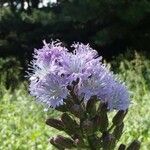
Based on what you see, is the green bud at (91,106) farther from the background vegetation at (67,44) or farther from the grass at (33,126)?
the background vegetation at (67,44)

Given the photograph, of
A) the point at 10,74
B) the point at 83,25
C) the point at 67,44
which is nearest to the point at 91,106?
the point at 10,74

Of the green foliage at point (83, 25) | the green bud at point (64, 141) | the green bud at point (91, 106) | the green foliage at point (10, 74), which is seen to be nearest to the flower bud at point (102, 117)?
the green bud at point (91, 106)

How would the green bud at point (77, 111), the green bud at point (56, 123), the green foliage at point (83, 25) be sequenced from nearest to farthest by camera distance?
the green bud at point (77, 111)
the green bud at point (56, 123)
the green foliage at point (83, 25)

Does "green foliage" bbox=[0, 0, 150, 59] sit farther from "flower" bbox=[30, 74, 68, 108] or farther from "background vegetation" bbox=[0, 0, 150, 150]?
"flower" bbox=[30, 74, 68, 108]

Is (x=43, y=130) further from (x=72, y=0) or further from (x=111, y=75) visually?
(x=72, y=0)

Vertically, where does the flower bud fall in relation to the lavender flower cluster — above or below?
below

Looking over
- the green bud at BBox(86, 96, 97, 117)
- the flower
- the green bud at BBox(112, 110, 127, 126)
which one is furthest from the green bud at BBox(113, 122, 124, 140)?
the flower

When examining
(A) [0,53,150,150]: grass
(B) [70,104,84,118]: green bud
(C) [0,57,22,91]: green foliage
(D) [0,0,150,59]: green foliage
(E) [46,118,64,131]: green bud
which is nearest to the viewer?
(B) [70,104,84,118]: green bud
